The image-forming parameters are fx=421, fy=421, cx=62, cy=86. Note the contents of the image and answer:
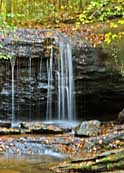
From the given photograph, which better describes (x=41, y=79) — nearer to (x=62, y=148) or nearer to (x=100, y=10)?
(x=62, y=148)

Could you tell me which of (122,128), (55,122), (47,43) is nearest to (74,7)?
(47,43)

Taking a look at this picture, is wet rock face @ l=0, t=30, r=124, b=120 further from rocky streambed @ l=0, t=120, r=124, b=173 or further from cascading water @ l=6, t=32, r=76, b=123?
rocky streambed @ l=0, t=120, r=124, b=173

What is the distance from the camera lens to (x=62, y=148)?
9.68m

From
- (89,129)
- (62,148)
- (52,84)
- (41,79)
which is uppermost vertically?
(41,79)

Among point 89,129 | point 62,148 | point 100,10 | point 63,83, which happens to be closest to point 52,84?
point 63,83

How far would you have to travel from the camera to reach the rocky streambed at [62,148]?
659cm

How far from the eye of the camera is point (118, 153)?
6539mm

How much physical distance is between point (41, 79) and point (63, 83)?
2.41ft

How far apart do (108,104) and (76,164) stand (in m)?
7.91

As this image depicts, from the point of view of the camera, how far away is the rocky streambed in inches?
259

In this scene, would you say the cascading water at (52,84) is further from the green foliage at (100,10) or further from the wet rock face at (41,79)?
the green foliage at (100,10)

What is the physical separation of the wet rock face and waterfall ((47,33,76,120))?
0.48 ft

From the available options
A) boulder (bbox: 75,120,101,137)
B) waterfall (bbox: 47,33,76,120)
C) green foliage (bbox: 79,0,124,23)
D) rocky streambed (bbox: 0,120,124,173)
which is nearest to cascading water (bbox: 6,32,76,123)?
waterfall (bbox: 47,33,76,120)

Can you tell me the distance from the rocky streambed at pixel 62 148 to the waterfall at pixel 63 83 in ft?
5.37
